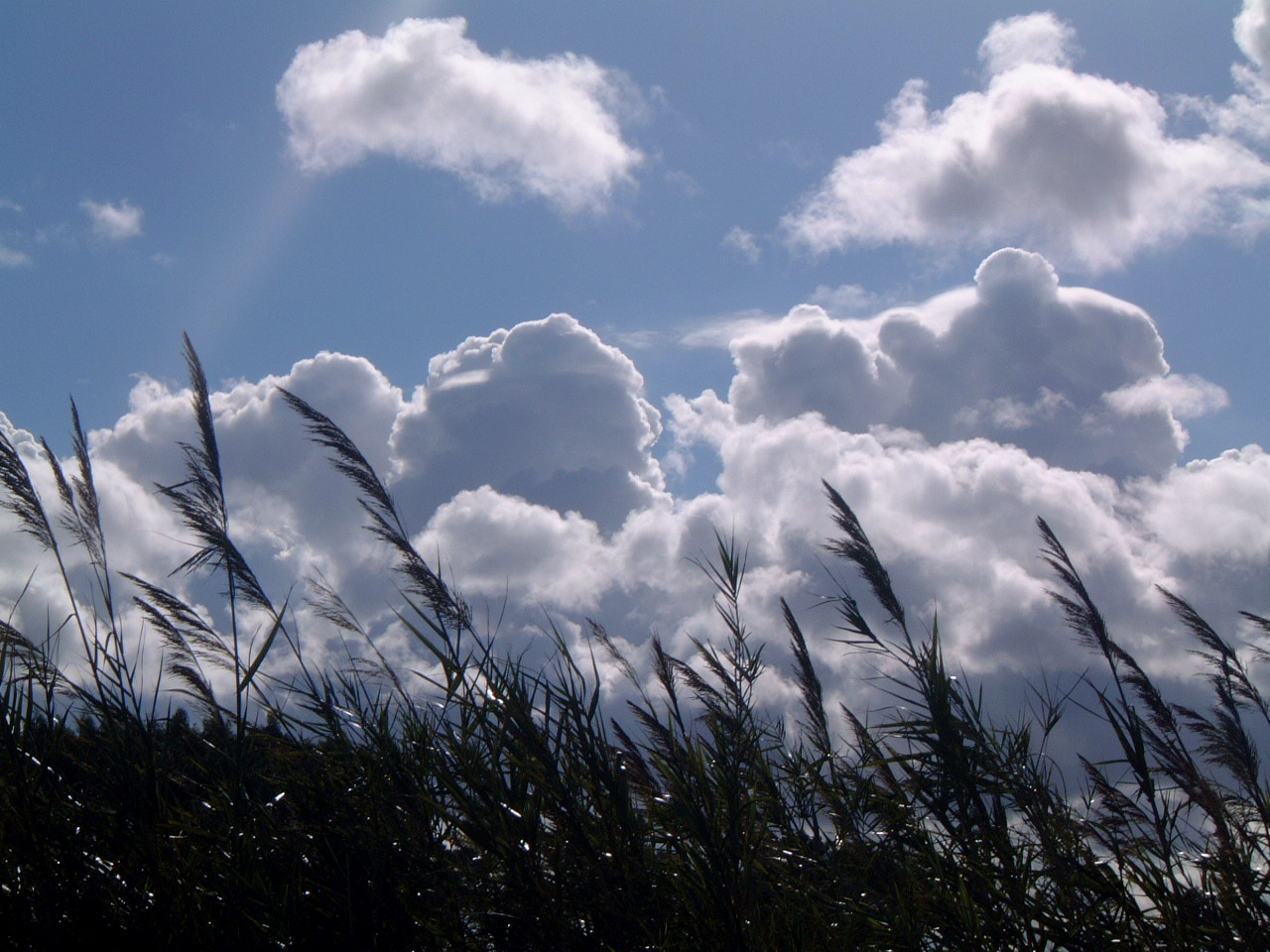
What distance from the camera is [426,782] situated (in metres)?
2.94

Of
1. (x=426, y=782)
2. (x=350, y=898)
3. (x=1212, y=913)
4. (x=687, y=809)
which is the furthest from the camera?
(x=426, y=782)

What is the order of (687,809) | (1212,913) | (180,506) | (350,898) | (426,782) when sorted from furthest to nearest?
(180,506), (426,782), (350,898), (1212,913), (687,809)

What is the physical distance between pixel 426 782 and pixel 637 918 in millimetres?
951

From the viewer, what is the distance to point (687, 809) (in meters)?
2.18

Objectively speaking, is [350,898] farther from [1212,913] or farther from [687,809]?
[1212,913]

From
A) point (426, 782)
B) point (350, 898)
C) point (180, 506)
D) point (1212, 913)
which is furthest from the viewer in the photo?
point (180, 506)

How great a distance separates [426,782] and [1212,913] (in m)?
2.15

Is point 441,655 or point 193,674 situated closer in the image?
point 441,655

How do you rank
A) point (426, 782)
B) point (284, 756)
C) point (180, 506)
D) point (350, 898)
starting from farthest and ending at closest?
point (180, 506)
point (284, 756)
point (426, 782)
point (350, 898)

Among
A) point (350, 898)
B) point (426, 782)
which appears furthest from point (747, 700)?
A: point (350, 898)

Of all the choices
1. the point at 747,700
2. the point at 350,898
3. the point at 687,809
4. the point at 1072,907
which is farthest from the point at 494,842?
the point at 1072,907

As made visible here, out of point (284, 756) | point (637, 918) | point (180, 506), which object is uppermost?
point (180, 506)

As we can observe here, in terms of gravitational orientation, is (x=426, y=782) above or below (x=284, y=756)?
below

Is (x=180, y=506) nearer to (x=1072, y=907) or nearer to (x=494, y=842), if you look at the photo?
(x=494, y=842)
